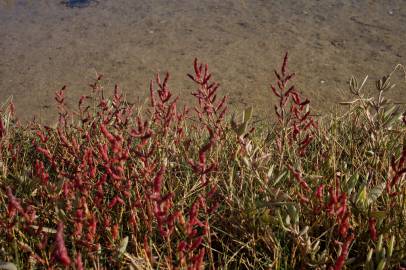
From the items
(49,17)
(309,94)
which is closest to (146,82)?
(309,94)

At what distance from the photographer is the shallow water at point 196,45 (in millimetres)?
3971

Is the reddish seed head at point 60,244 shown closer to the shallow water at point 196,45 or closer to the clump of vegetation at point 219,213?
the clump of vegetation at point 219,213

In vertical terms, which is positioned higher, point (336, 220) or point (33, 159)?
point (336, 220)

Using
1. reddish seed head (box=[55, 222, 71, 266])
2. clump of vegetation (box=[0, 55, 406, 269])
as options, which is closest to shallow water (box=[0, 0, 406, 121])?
clump of vegetation (box=[0, 55, 406, 269])

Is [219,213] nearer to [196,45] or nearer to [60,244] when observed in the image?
[60,244]

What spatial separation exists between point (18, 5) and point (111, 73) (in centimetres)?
221

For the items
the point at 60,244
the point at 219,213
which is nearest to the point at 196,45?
the point at 219,213

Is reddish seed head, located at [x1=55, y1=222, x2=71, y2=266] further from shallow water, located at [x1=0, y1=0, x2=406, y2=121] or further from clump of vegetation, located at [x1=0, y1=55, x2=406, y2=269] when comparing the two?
shallow water, located at [x1=0, y1=0, x2=406, y2=121]

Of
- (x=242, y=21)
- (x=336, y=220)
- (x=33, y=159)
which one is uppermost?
(x=242, y=21)

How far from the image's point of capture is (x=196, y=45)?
15.3 feet

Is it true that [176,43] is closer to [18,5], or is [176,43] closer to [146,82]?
[146,82]

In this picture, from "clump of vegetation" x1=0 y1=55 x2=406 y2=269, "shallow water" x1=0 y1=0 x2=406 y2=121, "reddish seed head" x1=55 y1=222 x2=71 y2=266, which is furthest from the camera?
"shallow water" x1=0 y1=0 x2=406 y2=121

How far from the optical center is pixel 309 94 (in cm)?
372

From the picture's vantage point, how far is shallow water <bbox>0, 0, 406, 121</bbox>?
13.0ft
